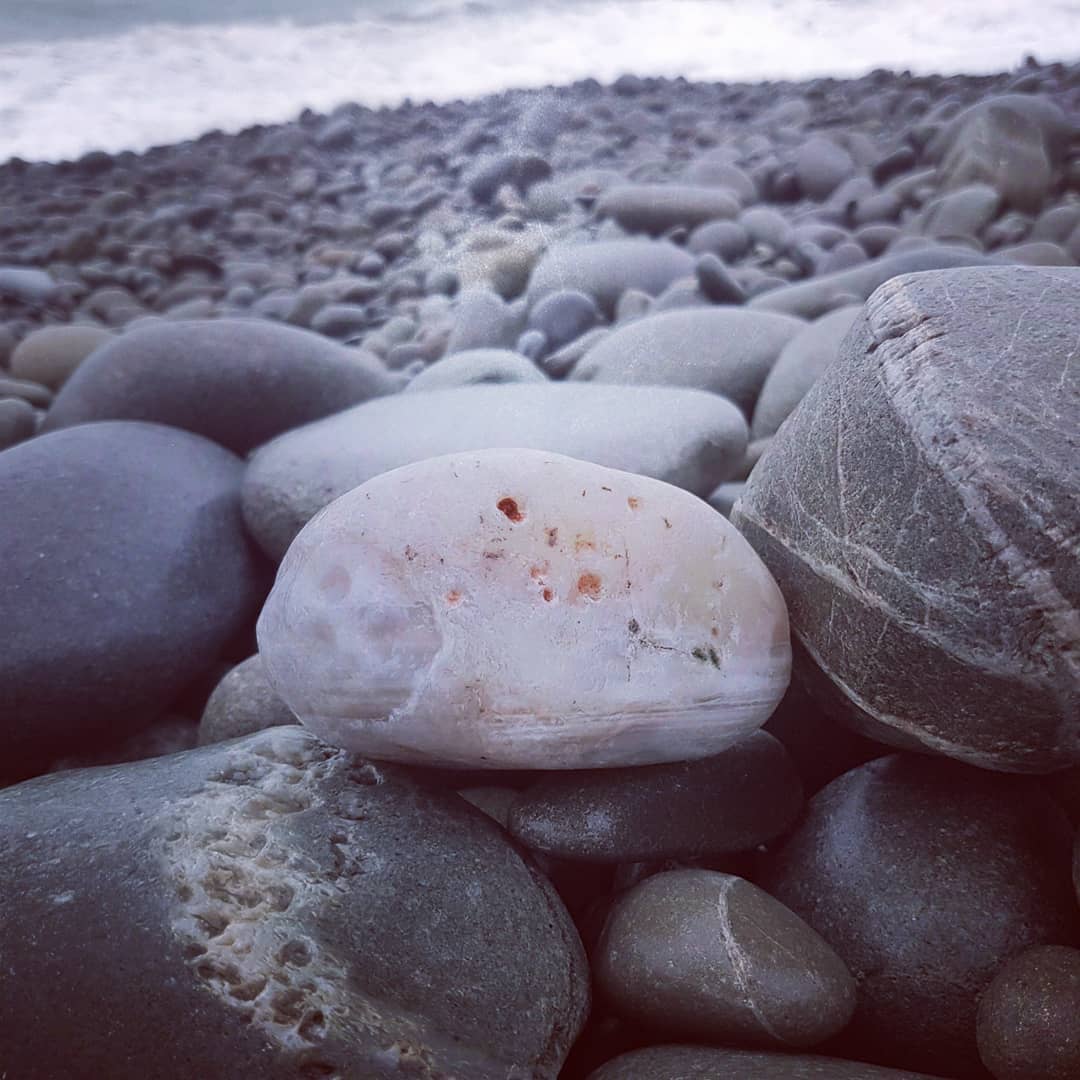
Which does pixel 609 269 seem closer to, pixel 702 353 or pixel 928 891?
pixel 702 353

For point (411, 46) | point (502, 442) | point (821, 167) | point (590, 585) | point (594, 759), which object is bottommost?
point (594, 759)

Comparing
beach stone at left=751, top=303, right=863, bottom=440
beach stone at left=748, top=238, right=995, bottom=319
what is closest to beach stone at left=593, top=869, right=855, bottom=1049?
beach stone at left=751, top=303, right=863, bottom=440

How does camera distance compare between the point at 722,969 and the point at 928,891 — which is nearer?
the point at 722,969

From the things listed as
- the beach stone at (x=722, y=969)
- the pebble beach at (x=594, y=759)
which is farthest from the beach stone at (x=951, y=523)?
the beach stone at (x=722, y=969)

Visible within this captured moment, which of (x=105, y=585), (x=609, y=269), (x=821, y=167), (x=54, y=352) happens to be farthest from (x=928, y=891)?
(x=821, y=167)

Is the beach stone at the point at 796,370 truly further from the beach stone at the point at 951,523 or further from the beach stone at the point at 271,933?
the beach stone at the point at 271,933

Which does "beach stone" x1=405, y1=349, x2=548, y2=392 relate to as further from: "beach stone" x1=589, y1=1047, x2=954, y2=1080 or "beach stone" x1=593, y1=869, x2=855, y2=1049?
"beach stone" x1=589, y1=1047, x2=954, y2=1080

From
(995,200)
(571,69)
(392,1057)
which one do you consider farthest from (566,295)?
(392,1057)
